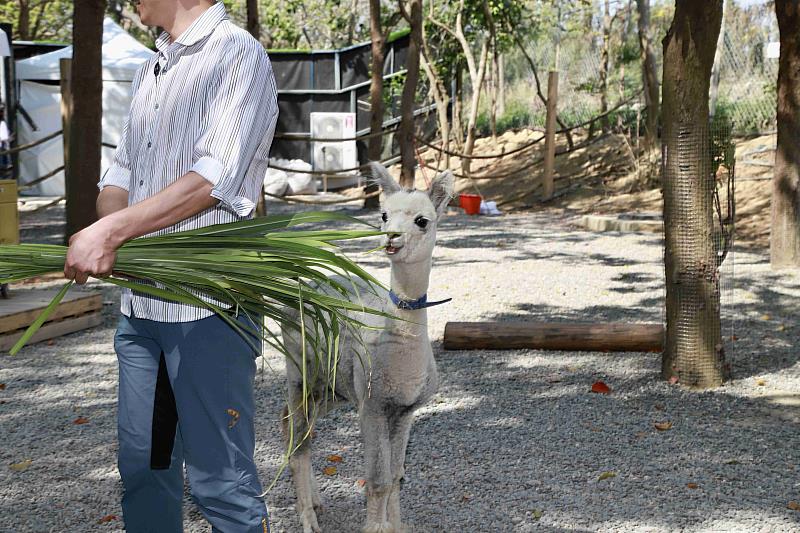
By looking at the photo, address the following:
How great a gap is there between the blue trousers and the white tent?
16.2 meters

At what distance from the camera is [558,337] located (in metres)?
6.31

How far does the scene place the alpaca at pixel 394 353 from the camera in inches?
124

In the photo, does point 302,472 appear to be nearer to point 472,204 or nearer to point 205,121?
point 205,121

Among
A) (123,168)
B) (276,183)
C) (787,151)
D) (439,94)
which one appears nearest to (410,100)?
(276,183)

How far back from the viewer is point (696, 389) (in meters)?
5.53

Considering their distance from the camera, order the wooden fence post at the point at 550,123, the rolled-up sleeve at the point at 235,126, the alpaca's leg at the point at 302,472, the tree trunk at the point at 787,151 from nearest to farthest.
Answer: the rolled-up sleeve at the point at 235,126
the alpaca's leg at the point at 302,472
the tree trunk at the point at 787,151
the wooden fence post at the point at 550,123

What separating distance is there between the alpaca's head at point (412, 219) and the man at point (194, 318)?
0.70 m

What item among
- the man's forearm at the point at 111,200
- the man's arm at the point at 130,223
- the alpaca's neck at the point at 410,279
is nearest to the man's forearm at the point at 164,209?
the man's arm at the point at 130,223

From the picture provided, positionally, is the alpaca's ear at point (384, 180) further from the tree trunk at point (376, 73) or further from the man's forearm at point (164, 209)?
the tree trunk at point (376, 73)

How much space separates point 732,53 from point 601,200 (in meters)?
6.97

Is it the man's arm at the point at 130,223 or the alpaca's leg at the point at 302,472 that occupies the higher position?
the man's arm at the point at 130,223

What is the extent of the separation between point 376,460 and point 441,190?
979 millimetres

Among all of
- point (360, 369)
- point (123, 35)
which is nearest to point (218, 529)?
point (360, 369)

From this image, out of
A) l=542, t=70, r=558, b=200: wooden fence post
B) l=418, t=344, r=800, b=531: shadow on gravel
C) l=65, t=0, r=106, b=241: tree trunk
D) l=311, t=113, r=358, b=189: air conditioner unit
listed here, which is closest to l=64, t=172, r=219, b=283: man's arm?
l=418, t=344, r=800, b=531: shadow on gravel
